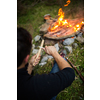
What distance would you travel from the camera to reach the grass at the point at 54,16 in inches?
85.0

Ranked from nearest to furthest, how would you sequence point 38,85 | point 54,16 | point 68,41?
point 38,85, point 68,41, point 54,16

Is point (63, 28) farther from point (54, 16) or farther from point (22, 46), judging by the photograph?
point (22, 46)

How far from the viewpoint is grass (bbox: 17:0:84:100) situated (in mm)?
2160

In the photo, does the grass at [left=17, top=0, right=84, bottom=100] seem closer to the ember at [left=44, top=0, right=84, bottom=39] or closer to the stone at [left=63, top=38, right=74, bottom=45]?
the stone at [left=63, top=38, right=74, bottom=45]

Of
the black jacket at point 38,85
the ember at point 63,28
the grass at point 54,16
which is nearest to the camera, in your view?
the black jacket at point 38,85

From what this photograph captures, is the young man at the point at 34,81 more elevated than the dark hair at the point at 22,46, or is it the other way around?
the dark hair at the point at 22,46

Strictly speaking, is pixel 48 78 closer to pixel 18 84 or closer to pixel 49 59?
pixel 18 84

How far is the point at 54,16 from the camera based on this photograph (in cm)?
→ 497

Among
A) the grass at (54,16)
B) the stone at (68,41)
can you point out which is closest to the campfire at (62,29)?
the stone at (68,41)

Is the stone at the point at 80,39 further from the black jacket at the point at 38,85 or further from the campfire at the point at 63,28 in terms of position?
the black jacket at the point at 38,85

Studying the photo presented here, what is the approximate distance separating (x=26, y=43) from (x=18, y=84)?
0.56 m

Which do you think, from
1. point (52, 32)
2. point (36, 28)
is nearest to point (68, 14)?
point (52, 32)

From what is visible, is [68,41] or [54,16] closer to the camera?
[68,41]

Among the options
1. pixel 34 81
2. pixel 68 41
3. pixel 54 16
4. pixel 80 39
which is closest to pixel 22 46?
pixel 34 81
